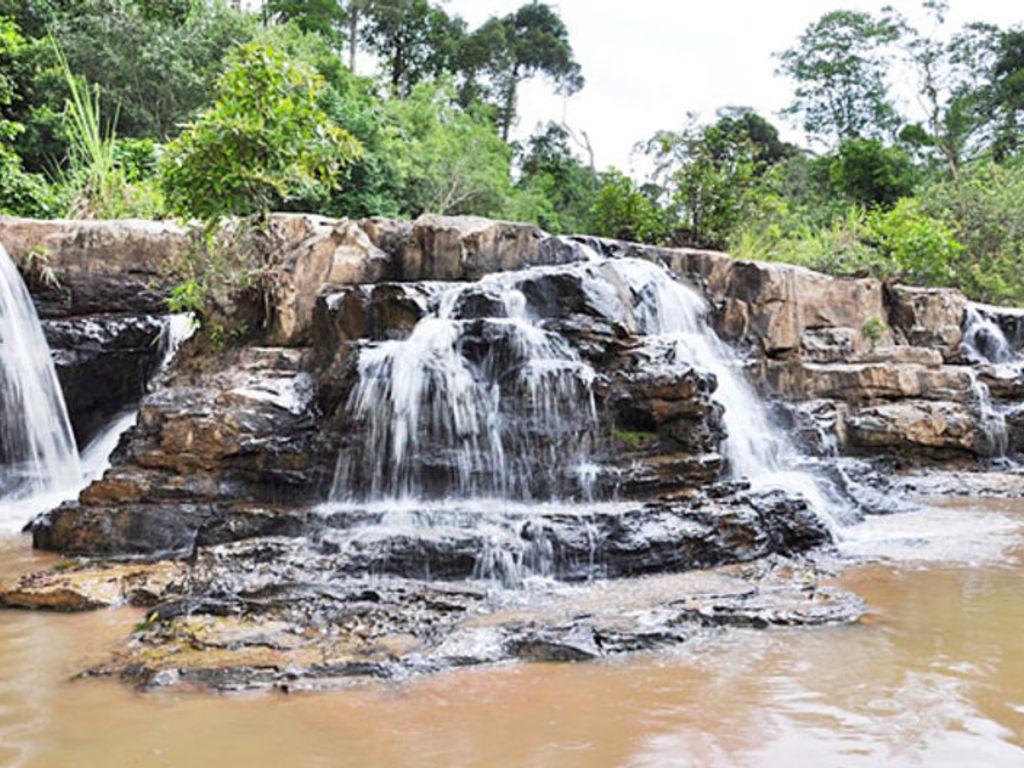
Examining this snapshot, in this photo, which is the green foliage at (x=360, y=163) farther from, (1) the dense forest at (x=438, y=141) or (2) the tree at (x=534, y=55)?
(2) the tree at (x=534, y=55)

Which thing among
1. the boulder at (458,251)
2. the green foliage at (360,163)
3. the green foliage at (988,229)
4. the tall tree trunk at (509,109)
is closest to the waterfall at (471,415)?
the boulder at (458,251)

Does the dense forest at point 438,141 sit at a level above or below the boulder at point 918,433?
above

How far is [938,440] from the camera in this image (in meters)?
9.43

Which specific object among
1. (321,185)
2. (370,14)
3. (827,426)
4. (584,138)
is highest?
(370,14)

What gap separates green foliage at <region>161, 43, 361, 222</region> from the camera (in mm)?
6820

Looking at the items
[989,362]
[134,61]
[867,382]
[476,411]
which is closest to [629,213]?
[867,382]

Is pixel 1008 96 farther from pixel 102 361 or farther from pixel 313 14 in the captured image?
pixel 102 361

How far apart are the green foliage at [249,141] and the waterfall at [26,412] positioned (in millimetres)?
2510

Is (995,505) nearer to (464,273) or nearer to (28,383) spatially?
(464,273)

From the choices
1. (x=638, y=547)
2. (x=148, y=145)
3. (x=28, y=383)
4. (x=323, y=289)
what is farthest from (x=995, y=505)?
(x=148, y=145)

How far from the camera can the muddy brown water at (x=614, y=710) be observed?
8.34 feet

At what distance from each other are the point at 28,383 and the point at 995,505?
10.0 meters

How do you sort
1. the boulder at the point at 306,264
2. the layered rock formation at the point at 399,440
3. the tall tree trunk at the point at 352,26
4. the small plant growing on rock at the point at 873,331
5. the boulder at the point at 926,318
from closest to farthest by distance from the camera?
the layered rock formation at the point at 399,440, the boulder at the point at 306,264, the small plant growing on rock at the point at 873,331, the boulder at the point at 926,318, the tall tree trunk at the point at 352,26

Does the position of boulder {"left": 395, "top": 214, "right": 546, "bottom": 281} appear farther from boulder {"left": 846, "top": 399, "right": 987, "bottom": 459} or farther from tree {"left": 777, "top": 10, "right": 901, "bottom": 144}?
tree {"left": 777, "top": 10, "right": 901, "bottom": 144}
